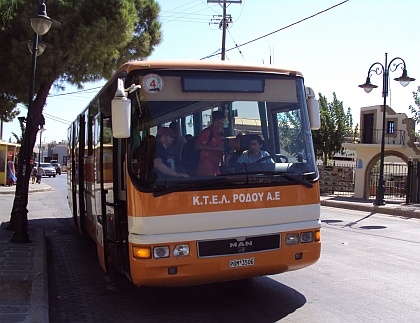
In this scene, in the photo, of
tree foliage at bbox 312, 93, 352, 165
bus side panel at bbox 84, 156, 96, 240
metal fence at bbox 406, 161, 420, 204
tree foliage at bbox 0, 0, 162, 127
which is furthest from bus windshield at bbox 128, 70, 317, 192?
tree foliage at bbox 312, 93, 352, 165

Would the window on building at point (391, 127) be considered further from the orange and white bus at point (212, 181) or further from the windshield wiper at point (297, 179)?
the windshield wiper at point (297, 179)

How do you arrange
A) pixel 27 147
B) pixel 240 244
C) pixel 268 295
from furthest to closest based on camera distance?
pixel 27 147 < pixel 268 295 < pixel 240 244

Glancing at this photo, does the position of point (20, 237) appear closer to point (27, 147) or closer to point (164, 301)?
point (27, 147)

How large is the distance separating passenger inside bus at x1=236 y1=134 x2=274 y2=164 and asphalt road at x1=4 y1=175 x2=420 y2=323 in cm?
175

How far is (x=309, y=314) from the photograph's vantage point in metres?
5.43

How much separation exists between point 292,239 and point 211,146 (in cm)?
144

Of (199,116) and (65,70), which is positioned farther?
(65,70)

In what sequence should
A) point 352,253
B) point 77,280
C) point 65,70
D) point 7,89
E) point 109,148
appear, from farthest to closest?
point 65,70, point 7,89, point 352,253, point 77,280, point 109,148

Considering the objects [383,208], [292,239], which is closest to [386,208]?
[383,208]

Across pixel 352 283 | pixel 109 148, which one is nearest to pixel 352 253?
pixel 352 283

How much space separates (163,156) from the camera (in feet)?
17.1

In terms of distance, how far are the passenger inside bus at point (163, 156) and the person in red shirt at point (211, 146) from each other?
244 mm

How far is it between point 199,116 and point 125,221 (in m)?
1.46

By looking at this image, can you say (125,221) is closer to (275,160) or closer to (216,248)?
(216,248)
